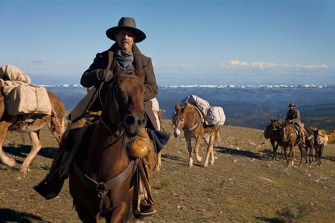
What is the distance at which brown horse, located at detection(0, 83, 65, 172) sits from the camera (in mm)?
9141

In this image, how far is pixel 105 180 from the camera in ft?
14.3

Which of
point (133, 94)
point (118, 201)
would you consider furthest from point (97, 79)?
point (118, 201)

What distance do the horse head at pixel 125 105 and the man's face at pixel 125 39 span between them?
1.02 metres

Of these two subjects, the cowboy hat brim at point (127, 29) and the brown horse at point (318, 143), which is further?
the brown horse at point (318, 143)

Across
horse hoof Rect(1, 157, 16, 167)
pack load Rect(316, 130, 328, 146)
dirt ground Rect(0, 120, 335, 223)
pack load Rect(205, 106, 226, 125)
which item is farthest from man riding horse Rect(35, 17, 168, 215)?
pack load Rect(316, 130, 328, 146)

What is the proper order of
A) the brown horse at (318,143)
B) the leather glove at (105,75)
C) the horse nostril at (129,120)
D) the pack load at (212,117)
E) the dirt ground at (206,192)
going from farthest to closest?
the brown horse at (318,143) → the pack load at (212,117) → the dirt ground at (206,192) → the leather glove at (105,75) → the horse nostril at (129,120)

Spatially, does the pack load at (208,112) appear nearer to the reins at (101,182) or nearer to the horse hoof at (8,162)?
the horse hoof at (8,162)

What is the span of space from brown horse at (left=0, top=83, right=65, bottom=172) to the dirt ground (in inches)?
13.3

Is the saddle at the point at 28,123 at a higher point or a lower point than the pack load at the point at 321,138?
higher

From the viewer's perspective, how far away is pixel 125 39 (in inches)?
193

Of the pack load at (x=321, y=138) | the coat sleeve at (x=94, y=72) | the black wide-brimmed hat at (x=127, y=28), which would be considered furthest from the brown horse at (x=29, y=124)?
the pack load at (x=321, y=138)

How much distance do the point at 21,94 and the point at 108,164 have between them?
5.61m

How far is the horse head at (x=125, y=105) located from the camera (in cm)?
341

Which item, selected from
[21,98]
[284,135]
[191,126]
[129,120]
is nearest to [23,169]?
[21,98]
